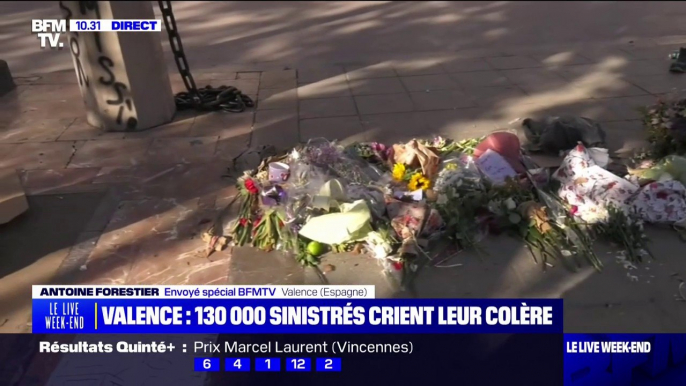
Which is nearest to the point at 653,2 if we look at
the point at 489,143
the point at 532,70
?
the point at 532,70

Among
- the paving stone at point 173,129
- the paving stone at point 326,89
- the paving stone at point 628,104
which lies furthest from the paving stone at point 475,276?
the paving stone at point 326,89

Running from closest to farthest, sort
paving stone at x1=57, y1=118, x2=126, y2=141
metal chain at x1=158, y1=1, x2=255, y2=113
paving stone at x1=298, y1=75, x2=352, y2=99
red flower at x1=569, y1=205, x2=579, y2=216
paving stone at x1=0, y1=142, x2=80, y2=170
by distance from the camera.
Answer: red flower at x1=569, y1=205, x2=579, y2=216 < paving stone at x1=0, y1=142, x2=80, y2=170 < paving stone at x1=57, y1=118, x2=126, y2=141 < metal chain at x1=158, y1=1, x2=255, y2=113 < paving stone at x1=298, y1=75, x2=352, y2=99

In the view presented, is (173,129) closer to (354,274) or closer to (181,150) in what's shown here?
(181,150)

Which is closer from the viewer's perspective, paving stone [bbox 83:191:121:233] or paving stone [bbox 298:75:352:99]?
paving stone [bbox 83:191:121:233]

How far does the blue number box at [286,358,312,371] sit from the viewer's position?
8.06ft

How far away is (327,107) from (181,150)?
1.54 meters

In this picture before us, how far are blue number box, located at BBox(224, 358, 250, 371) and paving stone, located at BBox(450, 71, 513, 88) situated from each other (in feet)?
14.7

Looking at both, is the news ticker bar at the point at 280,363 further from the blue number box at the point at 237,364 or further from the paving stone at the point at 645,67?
the paving stone at the point at 645,67

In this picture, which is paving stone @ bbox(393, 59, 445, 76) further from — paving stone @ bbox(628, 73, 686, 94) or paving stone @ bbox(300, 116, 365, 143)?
paving stone @ bbox(628, 73, 686, 94)

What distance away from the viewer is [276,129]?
5258 millimetres

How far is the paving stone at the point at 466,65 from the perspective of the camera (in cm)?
691

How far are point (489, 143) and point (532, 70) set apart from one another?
298 cm

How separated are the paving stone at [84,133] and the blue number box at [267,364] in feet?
10.9
